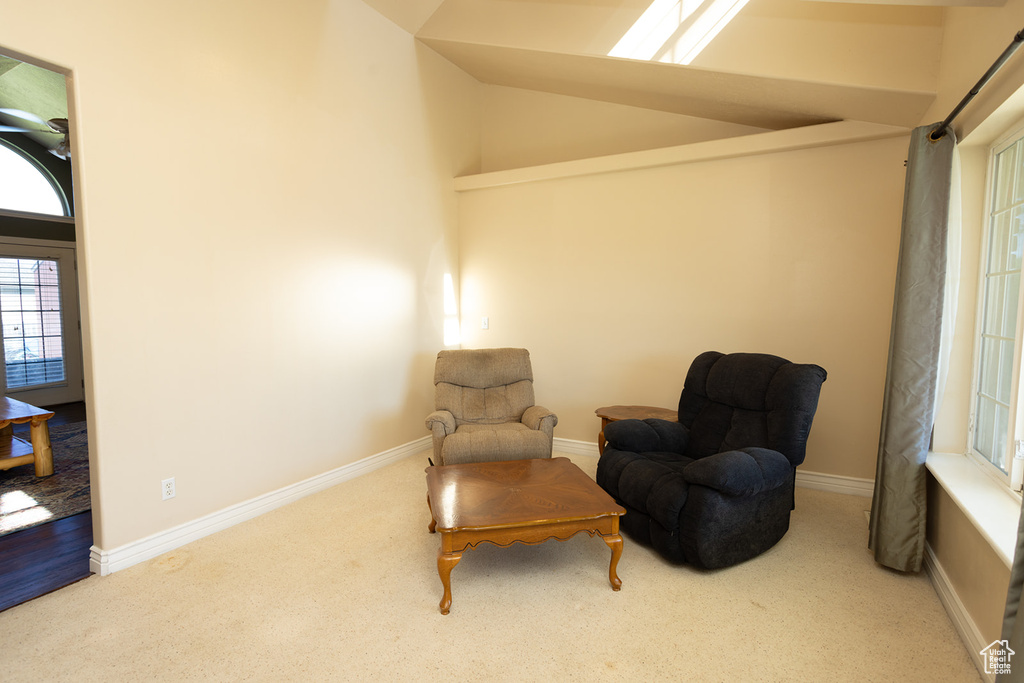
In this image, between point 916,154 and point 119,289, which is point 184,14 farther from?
point 916,154

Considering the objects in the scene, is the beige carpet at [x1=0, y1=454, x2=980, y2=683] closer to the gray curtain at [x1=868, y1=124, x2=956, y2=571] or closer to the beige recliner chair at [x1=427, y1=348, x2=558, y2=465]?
the gray curtain at [x1=868, y1=124, x2=956, y2=571]

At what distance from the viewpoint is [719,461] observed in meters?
2.41

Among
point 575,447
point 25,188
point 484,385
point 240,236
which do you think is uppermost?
point 25,188

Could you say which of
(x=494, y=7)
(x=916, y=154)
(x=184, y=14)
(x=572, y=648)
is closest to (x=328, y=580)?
(x=572, y=648)

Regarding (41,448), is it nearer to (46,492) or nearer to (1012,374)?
(46,492)

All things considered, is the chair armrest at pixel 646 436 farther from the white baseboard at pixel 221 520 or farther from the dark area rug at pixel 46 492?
the dark area rug at pixel 46 492

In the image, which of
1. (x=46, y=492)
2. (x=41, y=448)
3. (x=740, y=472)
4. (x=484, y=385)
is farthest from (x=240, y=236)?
(x=740, y=472)

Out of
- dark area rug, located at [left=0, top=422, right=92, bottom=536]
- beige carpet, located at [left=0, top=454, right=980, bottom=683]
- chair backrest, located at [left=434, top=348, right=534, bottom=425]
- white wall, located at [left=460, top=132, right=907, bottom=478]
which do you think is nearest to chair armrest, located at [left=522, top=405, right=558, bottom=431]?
chair backrest, located at [left=434, top=348, right=534, bottom=425]

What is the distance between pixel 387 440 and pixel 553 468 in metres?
1.80

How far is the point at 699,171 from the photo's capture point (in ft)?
12.5

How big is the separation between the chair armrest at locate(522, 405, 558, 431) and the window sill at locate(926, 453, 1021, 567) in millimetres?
1957

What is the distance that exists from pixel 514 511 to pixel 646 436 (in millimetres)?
1154

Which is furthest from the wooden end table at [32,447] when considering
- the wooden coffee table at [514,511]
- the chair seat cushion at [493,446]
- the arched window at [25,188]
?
the arched window at [25,188]

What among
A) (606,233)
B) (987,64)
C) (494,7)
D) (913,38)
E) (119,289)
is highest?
(494,7)
